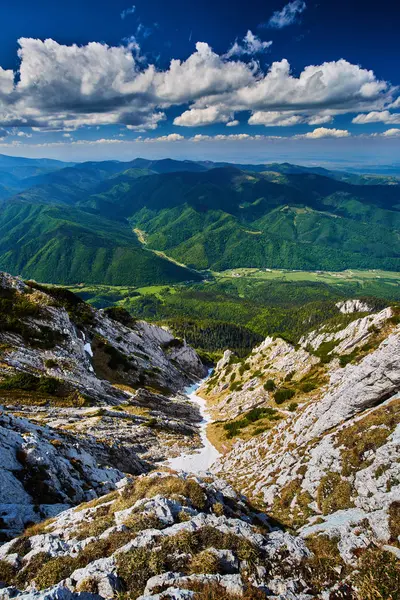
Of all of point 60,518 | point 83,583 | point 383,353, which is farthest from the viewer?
point 383,353

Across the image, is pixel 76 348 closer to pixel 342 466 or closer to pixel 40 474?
pixel 40 474

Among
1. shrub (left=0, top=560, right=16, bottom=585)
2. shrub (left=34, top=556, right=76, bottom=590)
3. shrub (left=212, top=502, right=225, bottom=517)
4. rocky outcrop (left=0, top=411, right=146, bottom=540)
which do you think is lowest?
rocky outcrop (left=0, top=411, right=146, bottom=540)

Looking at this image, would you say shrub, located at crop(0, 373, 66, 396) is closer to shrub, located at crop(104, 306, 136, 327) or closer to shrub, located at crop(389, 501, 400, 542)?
shrub, located at crop(389, 501, 400, 542)

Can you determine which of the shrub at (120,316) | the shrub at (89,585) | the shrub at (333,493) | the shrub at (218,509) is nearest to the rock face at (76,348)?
the shrub at (120,316)

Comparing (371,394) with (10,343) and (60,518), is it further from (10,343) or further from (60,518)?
(10,343)

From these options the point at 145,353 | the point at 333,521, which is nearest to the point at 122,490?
the point at 333,521

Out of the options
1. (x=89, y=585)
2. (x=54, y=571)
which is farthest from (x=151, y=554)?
(x=54, y=571)

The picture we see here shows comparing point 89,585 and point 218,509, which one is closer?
point 89,585

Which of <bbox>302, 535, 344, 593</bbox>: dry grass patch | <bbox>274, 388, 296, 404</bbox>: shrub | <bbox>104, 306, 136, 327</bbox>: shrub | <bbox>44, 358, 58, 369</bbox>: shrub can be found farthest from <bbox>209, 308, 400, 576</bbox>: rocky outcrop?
<bbox>104, 306, 136, 327</bbox>: shrub

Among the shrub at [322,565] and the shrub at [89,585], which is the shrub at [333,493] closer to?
the shrub at [322,565]
